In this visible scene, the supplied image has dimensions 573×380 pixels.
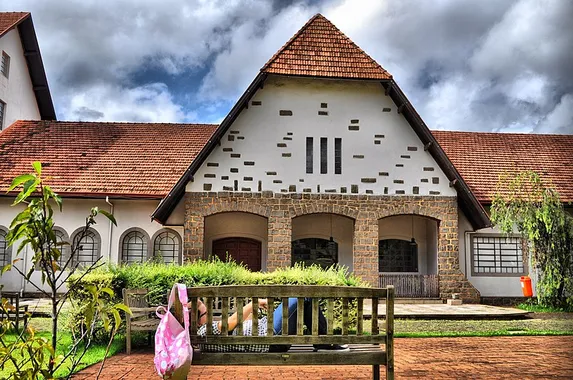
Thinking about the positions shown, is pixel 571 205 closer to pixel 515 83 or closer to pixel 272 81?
pixel 272 81

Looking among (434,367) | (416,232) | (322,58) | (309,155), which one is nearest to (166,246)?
(309,155)

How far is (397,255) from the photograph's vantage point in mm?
20578

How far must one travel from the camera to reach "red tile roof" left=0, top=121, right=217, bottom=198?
62.4ft

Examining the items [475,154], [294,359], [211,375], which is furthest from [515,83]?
[475,154]

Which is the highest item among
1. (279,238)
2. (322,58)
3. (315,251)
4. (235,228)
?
(322,58)

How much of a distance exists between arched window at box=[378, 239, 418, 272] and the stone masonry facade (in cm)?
255

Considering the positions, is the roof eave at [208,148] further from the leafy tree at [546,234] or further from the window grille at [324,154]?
the leafy tree at [546,234]

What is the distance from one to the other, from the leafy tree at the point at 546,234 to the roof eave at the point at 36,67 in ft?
58.8

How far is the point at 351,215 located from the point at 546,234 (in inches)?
211

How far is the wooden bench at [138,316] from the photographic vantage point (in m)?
8.56

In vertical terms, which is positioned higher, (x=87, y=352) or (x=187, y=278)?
(x=187, y=278)

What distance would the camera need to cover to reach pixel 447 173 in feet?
58.9

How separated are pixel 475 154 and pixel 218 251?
31.2 ft

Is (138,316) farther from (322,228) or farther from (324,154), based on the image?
(322,228)
